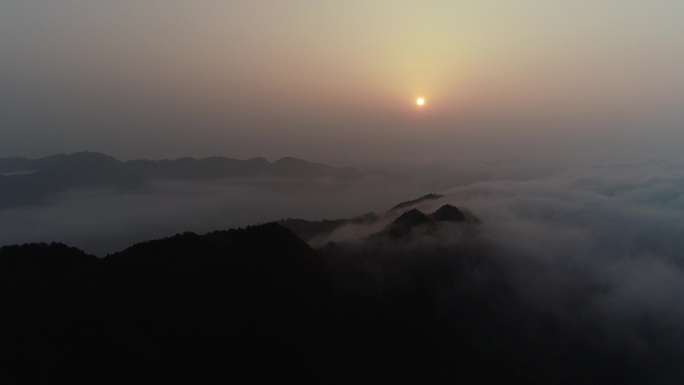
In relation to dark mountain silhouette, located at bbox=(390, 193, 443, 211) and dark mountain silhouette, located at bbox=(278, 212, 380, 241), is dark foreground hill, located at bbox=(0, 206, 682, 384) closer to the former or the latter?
dark mountain silhouette, located at bbox=(278, 212, 380, 241)

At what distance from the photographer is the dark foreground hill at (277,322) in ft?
130

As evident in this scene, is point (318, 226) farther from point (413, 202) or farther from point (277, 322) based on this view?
point (277, 322)

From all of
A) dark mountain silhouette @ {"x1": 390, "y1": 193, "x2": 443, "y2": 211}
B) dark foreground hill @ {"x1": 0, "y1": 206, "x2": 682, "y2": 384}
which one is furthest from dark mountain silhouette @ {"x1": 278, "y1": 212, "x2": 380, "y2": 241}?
dark foreground hill @ {"x1": 0, "y1": 206, "x2": 682, "y2": 384}

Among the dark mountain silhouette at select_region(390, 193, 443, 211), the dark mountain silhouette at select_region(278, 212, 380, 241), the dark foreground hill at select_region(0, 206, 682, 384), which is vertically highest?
the dark mountain silhouette at select_region(390, 193, 443, 211)

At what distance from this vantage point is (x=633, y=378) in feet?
241

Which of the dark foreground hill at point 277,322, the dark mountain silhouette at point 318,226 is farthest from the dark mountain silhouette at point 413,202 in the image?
the dark foreground hill at point 277,322

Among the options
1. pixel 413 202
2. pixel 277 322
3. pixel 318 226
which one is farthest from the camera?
pixel 413 202

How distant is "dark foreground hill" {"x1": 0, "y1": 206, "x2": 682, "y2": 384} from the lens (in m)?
39.5

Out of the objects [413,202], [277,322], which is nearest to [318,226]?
[413,202]

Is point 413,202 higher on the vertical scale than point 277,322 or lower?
higher

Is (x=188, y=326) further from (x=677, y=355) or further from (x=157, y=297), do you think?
(x=677, y=355)

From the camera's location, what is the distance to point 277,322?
54938 millimetres

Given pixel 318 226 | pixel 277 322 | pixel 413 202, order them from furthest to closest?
1. pixel 413 202
2. pixel 318 226
3. pixel 277 322

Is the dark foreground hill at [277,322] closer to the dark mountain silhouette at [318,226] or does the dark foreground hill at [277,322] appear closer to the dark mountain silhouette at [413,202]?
the dark mountain silhouette at [318,226]
